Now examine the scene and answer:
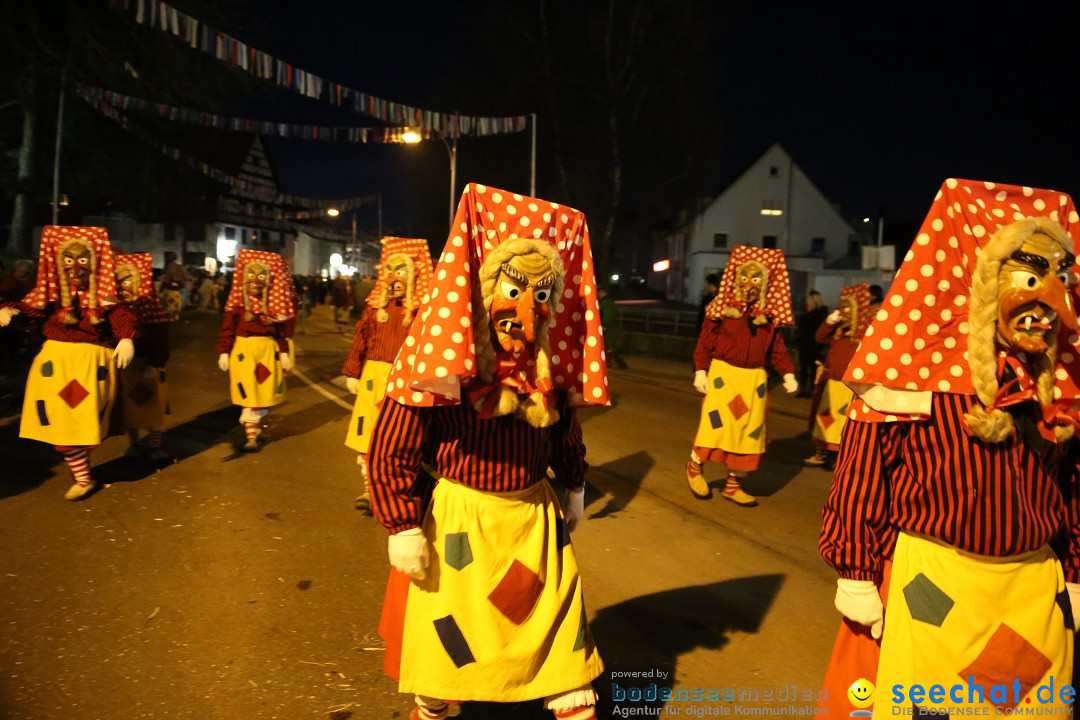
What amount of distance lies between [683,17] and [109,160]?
1974 cm

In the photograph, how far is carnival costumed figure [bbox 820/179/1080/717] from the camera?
246cm

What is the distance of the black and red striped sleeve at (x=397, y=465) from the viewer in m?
2.78

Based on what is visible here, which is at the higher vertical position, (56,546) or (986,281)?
(986,281)

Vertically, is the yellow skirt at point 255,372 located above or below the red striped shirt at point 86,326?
below

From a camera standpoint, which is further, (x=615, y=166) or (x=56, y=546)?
(x=615, y=166)

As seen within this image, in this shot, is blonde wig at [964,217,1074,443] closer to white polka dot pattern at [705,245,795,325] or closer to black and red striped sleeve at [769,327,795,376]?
white polka dot pattern at [705,245,795,325]

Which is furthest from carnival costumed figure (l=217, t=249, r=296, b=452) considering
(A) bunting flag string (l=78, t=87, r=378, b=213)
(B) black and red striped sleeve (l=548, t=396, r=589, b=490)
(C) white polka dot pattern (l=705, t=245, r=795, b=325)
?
(A) bunting flag string (l=78, t=87, r=378, b=213)

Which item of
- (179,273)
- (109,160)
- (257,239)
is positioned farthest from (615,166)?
(257,239)

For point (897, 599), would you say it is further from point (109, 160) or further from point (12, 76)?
point (109, 160)

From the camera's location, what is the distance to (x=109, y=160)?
91.4ft

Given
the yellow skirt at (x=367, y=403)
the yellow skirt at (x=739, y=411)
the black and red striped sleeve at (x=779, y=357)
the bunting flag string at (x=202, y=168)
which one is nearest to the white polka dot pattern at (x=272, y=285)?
the yellow skirt at (x=367, y=403)

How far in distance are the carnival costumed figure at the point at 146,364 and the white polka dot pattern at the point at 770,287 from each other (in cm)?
523

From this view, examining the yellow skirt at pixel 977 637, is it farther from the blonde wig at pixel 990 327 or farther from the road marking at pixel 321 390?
the road marking at pixel 321 390

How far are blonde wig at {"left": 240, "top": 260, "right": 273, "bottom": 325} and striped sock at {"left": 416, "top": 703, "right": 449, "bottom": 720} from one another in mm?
6525
